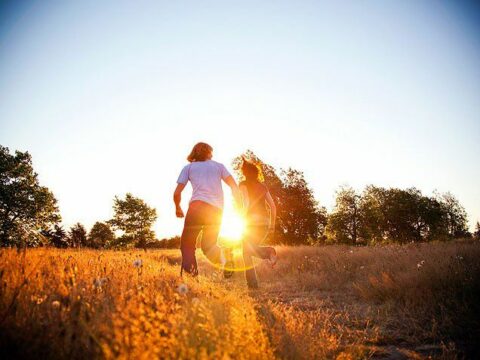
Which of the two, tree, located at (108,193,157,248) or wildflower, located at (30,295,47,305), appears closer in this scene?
wildflower, located at (30,295,47,305)

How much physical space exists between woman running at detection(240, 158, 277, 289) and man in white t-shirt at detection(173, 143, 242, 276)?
0.97m

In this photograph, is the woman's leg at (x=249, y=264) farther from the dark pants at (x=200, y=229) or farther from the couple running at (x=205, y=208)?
the dark pants at (x=200, y=229)

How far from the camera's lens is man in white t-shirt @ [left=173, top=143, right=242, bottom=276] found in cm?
501

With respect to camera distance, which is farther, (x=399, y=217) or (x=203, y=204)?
(x=399, y=217)

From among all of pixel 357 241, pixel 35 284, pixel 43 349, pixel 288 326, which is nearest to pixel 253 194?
pixel 288 326

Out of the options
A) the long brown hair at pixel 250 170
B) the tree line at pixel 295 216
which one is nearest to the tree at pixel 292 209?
the tree line at pixel 295 216

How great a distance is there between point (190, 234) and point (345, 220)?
53.3 metres

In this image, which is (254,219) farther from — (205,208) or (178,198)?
(178,198)

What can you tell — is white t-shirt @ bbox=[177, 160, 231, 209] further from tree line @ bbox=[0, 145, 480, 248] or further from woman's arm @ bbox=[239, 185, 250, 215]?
tree line @ bbox=[0, 145, 480, 248]

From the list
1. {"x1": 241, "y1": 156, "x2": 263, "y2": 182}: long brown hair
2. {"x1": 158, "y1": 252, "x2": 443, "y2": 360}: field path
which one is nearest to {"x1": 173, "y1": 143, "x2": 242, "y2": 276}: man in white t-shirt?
{"x1": 241, "y1": 156, "x2": 263, "y2": 182}: long brown hair

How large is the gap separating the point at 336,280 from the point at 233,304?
15.7 ft

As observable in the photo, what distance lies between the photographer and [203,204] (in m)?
5.14

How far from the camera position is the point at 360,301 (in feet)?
17.0

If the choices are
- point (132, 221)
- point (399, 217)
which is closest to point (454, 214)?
point (399, 217)
